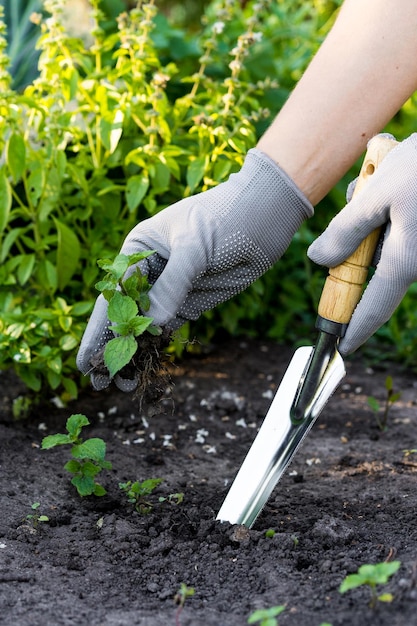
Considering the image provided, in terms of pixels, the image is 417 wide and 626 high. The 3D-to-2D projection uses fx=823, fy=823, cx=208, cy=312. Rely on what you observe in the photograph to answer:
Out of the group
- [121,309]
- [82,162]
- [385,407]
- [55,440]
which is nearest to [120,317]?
[121,309]

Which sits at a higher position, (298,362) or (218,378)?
(298,362)

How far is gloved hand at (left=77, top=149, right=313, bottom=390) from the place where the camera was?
1920mm

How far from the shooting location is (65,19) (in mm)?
2812

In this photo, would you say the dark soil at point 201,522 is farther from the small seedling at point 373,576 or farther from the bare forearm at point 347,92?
the bare forearm at point 347,92

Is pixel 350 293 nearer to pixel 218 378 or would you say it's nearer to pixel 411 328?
pixel 218 378

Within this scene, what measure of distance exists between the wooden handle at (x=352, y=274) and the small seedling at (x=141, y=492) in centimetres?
55

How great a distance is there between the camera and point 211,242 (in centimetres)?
198

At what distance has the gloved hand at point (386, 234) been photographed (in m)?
1.76

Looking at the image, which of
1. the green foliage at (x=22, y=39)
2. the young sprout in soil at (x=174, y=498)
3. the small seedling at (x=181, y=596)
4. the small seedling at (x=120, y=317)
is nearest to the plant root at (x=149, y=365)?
the small seedling at (x=120, y=317)

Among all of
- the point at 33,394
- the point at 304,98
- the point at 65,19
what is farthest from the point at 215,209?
the point at 65,19

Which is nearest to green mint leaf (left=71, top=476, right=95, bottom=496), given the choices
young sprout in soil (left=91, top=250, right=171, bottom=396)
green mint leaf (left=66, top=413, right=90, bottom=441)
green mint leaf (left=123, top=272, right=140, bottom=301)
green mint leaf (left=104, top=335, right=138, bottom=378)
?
green mint leaf (left=66, top=413, right=90, bottom=441)

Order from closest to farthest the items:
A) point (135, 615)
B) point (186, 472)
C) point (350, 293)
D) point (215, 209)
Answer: point (135, 615) → point (350, 293) → point (215, 209) → point (186, 472)

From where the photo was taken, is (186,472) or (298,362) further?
(186,472)

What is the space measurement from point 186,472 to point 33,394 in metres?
0.64
